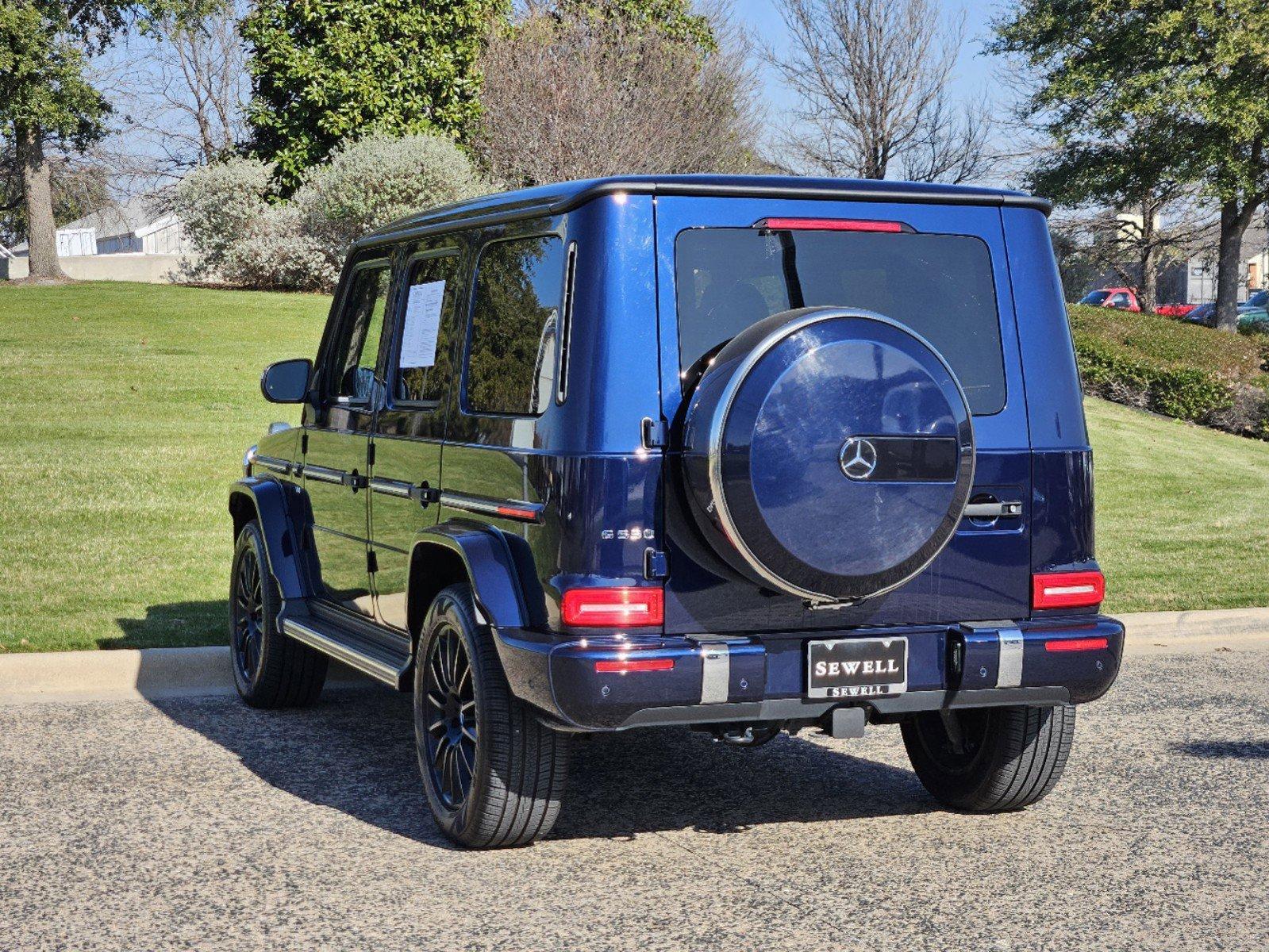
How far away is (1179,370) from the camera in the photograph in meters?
20.8

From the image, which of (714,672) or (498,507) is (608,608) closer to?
(714,672)

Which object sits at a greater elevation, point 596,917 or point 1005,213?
point 1005,213

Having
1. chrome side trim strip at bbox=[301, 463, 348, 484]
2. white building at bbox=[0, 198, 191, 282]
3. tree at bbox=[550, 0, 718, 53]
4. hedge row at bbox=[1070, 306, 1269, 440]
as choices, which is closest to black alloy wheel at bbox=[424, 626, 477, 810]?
chrome side trim strip at bbox=[301, 463, 348, 484]

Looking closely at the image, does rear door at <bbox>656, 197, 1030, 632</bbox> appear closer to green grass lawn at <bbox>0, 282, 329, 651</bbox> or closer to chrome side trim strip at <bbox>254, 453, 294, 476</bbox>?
chrome side trim strip at <bbox>254, 453, 294, 476</bbox>

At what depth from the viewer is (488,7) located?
33375mm

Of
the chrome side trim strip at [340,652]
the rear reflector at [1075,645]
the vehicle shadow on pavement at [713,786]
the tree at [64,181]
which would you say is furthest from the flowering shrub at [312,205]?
the rear reflector at [1075,645]

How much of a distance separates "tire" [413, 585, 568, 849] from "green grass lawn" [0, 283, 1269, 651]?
3.45m

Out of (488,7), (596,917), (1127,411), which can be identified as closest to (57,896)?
(596,917)

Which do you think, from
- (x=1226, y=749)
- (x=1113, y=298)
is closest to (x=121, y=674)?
(x=1226, y=749)

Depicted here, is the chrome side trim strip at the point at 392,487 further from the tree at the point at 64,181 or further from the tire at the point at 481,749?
the tree at the point at 64,181

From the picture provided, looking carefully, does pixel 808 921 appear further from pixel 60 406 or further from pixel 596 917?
pixel 60 406

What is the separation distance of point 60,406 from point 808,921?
14.1m

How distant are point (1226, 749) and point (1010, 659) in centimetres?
229

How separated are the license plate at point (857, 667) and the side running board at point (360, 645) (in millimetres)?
1661
